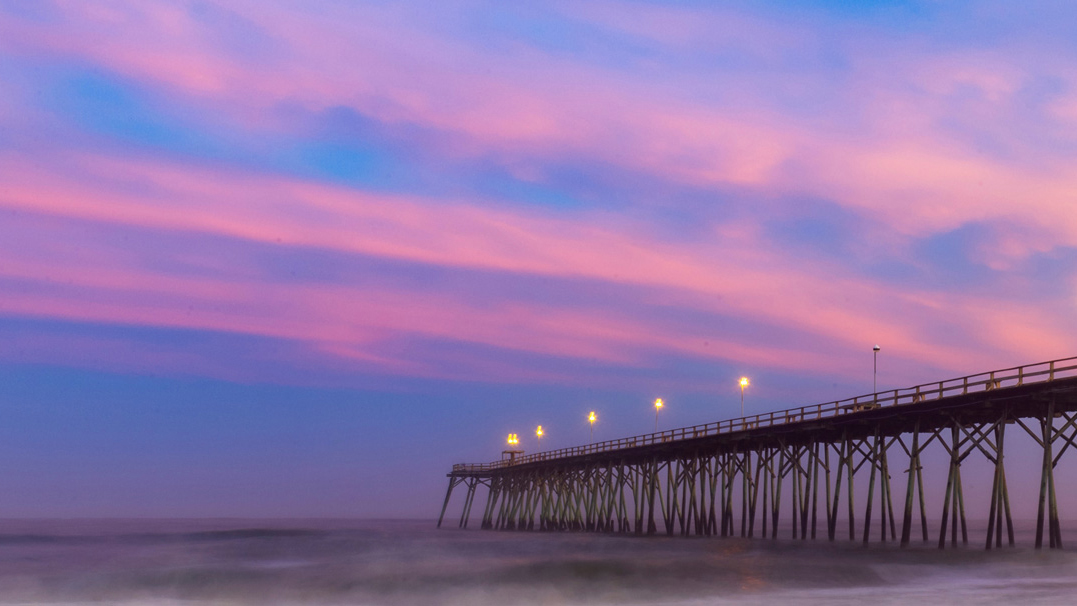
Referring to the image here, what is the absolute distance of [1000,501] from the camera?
111 feet

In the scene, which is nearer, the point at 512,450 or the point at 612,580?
the point at 612,580

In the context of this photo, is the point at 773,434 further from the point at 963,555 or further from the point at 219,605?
the point at 219,605

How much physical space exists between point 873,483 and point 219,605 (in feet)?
82.6

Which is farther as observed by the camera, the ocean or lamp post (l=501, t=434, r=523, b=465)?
lamp post (l=501, t=434, r=523, b=465)

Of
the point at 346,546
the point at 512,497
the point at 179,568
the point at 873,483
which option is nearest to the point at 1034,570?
the point at 873,483

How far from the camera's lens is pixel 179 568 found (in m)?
38.6

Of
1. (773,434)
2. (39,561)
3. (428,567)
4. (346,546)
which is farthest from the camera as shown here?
(346,546)

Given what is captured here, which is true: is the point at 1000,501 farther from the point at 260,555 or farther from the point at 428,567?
the point at 260,555

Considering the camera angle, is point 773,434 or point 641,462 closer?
point 773,434

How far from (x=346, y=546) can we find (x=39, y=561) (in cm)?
1729

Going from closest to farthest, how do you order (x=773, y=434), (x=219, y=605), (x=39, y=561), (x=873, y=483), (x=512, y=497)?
(x=219, y=605), (x=873, y=483), (x=773, y=434), (x=39, y=561), (x=512, y=497)

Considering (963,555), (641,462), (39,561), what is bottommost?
(39,561)

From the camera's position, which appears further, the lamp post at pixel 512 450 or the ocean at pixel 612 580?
the lamp post at pixel 512 450

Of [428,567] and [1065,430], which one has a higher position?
[1065,430]
